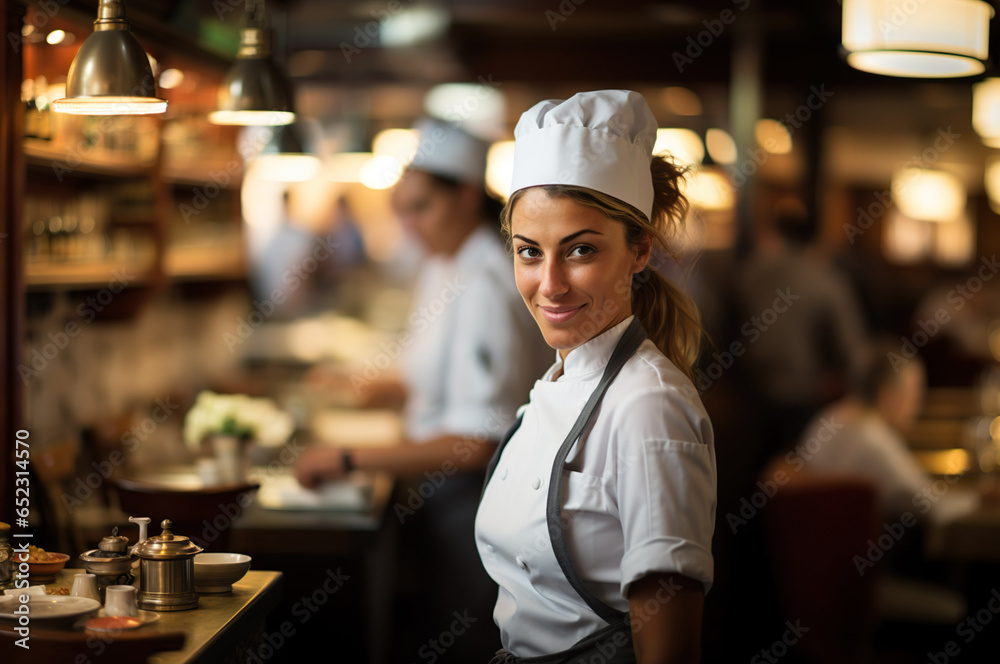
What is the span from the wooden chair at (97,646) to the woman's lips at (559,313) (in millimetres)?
800

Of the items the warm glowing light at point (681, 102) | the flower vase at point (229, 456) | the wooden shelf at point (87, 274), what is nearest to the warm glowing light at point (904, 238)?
the warm glowing light at point (681, 102)

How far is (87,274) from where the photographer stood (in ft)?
12.0

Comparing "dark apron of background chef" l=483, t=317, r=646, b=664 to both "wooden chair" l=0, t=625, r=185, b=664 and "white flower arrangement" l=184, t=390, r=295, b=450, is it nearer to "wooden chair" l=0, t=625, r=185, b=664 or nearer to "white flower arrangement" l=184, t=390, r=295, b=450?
"wooden chair" l=0, t=625, r=185, b=664

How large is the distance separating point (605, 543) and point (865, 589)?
7.05ft

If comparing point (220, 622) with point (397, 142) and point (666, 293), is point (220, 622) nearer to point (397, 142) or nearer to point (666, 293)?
point (666, 293)

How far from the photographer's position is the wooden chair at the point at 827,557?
129 inches

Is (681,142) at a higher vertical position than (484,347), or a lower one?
higher

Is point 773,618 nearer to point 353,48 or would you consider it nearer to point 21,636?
point 21,636

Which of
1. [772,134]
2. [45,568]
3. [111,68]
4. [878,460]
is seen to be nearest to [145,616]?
[45,568]

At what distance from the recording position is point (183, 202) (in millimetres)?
5047

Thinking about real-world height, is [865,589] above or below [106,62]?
below

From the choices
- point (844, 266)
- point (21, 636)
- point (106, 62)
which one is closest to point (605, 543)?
point (21, 636)

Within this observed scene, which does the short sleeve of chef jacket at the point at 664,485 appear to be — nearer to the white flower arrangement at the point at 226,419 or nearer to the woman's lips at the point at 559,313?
the woman's lips at the point at 559,313

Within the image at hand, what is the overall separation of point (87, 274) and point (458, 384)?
4.88 feet
